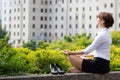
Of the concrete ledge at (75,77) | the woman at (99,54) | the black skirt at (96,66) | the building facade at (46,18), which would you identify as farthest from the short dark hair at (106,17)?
the building facade at (46,18)

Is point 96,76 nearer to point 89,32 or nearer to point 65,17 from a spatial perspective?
point 89,32

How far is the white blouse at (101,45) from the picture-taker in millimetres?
8266

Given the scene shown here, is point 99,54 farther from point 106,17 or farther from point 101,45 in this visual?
point 106,17

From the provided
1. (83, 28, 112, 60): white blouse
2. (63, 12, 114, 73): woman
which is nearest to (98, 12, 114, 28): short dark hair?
(63, 12, 114, 73): woman

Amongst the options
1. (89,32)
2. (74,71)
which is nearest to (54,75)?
(74,71)

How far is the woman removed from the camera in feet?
26.7

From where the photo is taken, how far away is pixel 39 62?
9.68 metres

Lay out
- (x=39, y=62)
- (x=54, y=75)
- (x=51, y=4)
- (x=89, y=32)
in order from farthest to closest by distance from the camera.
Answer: (x=51, y=4) → (x=89, y=32) → (x=39, y=62) → (x=54, y=75)

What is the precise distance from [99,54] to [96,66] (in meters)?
0.26

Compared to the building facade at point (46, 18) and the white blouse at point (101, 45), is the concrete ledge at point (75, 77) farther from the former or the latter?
the building facade at point (46, 18)

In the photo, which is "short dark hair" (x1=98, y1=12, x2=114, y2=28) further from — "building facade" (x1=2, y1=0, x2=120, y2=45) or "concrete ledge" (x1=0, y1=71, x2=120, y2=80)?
"building facade" (x1=2, y1=0, x2=120, y2=45)

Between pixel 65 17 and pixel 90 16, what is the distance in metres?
7.46

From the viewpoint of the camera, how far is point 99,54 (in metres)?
8.27

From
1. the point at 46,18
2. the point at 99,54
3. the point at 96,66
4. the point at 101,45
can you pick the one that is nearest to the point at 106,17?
the point at 101,45
